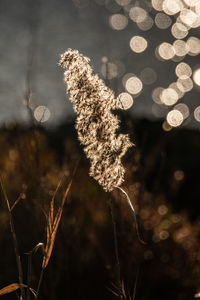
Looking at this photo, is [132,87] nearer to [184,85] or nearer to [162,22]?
[184,85]

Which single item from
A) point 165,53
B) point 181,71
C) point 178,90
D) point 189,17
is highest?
point 189,17

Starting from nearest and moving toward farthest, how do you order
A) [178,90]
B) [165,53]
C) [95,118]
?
[95,118] → [178,90] → [165,53]

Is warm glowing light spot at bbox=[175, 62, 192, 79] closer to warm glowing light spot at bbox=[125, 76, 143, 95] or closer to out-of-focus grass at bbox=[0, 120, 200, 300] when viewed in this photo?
warm glowing light spot at bbox=[125, 76, 143, 95]

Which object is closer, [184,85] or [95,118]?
[95,118]

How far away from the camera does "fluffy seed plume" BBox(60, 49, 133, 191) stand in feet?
3.95

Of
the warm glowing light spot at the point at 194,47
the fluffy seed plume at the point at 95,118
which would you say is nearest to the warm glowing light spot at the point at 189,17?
the warm glowing light spot at the point at 194,47

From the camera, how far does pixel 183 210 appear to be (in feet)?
18.7

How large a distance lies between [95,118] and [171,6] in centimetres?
1414

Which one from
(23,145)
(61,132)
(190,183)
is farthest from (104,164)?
(61,132)

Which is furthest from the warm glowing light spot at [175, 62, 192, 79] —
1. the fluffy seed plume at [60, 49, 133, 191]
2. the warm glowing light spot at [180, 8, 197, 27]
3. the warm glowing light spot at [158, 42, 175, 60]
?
the fluffy seed plume at [60, 49, 133, 191]

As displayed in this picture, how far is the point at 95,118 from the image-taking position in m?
1.22

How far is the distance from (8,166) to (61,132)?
462 cm

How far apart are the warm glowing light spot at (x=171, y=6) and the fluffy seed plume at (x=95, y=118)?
12.8 m

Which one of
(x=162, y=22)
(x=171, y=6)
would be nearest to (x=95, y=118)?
(x=162, y=22)
